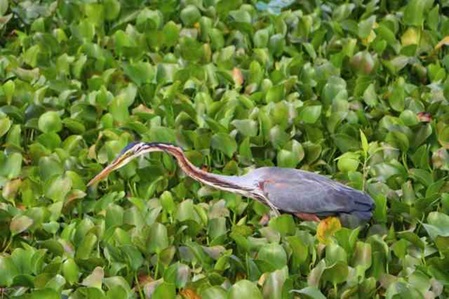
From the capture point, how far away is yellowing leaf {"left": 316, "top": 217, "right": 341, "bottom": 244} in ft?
14.8

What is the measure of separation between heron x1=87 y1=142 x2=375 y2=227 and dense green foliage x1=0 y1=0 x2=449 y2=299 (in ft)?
0.29

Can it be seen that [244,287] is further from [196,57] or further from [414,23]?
[414,23]

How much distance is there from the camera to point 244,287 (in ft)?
13.1

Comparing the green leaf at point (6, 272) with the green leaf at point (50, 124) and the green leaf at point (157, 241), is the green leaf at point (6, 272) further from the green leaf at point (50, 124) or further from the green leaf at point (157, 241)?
the green leaf at point (50, 124)

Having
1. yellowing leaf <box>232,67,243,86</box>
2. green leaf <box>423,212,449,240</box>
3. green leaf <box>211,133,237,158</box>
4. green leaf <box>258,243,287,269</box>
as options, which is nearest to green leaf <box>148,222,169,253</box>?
green leaf <box>258,243,287,269</box>

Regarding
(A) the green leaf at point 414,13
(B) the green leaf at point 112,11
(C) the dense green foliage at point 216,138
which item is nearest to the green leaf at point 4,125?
(C) the dense green foliage at point 216,138

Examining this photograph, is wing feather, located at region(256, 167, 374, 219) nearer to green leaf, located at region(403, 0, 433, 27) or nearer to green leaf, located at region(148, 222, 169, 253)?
green leaf, located at region(148, 222, 169, 253)

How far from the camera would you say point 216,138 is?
5152 millimetres

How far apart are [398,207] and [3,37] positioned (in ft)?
8.96

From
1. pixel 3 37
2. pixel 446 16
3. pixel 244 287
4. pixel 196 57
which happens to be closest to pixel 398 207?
pixel 244 287

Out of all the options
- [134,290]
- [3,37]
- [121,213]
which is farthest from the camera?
[3,37]

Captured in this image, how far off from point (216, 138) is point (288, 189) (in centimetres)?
56

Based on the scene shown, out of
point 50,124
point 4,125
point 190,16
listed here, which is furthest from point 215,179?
point 190,16

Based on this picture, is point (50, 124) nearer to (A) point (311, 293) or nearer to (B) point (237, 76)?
(B) point (237, 76)
